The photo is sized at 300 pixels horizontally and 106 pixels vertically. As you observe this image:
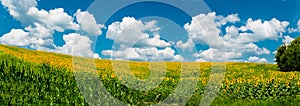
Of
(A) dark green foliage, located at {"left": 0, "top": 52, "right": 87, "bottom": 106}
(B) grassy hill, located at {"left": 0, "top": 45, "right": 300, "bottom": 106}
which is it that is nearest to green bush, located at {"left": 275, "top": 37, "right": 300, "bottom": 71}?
(B) grassy hill, located at {"left": 0, "top": 45, "right": 300, "bottom": 106}

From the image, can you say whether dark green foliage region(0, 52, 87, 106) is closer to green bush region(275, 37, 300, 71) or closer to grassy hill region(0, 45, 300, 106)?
grassy hill region(0, 45, 300, 106)

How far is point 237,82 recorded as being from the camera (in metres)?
17.3

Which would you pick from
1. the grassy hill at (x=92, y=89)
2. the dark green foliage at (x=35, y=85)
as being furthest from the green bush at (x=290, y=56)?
the dark green foliage at (x=35, y=85)

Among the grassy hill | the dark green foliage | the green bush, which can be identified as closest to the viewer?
the dark green foliage

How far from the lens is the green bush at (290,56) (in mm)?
23938

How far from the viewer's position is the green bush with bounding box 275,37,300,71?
23.9 metres

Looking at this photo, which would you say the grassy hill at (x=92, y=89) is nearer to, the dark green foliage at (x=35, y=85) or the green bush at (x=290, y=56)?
the dark green foliage at (x=35, y=85)

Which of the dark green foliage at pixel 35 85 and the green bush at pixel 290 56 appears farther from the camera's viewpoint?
the green bush at pixel 290 56

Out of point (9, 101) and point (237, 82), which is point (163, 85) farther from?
point (9, 101)

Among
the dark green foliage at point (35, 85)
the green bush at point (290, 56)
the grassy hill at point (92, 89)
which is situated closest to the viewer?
the dark green foliage at point (35, 85)

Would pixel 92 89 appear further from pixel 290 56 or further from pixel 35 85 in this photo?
pixel 290 56

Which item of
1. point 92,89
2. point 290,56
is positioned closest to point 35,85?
point 92,89

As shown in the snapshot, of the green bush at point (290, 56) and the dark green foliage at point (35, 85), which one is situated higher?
the green bush at point (290, 56)

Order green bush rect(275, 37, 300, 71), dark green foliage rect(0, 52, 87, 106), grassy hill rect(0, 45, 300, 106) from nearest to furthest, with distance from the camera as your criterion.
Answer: dark green foliage rect(0, 52, 87, 106) < grassy hill rect(0, 45, 300, 106) < green bush rect(275, 37, 300, 71)
